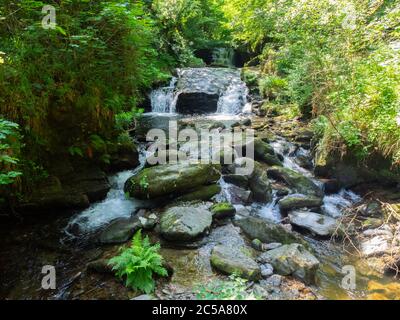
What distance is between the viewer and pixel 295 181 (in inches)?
298

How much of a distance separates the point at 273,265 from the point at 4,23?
231 inches

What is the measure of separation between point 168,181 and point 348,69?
5.87 metres

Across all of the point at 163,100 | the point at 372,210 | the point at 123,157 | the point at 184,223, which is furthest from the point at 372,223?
the point at 163,100

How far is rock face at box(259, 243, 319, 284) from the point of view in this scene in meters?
4.37

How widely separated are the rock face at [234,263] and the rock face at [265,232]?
0.81m

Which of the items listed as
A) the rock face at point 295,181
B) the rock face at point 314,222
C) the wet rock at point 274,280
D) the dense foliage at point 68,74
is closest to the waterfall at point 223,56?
the rock face at point 295,181

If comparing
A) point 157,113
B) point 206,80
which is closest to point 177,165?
point 157,113

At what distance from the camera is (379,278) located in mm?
4848

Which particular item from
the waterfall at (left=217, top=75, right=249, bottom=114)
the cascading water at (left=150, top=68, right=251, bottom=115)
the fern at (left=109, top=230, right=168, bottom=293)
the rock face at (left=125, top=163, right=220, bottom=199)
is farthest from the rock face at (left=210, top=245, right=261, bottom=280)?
the waterfall at (left=217, top=75, right=249, bottom=114)

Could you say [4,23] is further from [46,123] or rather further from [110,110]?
[110,110]

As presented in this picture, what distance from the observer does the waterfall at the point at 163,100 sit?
1440 cm

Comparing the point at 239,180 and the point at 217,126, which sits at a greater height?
the point at 217,126

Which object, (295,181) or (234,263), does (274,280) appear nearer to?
(234,263)

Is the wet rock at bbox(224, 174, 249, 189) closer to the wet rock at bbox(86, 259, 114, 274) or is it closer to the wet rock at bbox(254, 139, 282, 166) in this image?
the wet rock at bbox(254, 139, 282, 166)
